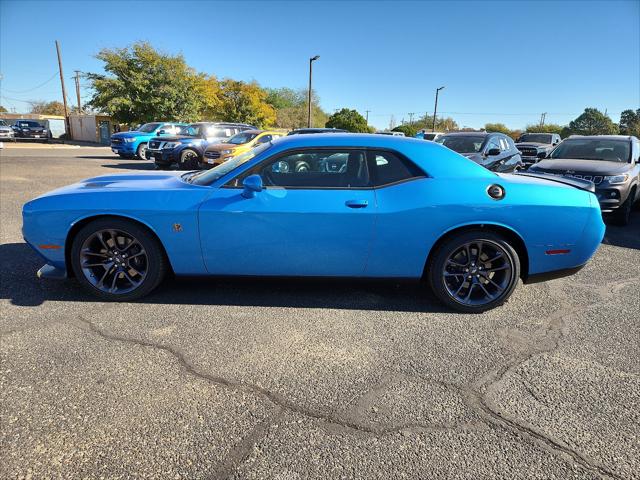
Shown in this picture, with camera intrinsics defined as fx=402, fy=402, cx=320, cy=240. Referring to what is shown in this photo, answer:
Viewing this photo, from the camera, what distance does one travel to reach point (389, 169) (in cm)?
344

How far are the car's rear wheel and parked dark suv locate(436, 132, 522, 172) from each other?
828cm

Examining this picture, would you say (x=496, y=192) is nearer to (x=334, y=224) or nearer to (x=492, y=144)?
(x=334, y=224)

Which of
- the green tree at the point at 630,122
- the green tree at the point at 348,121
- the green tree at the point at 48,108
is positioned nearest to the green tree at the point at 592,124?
the green tree at the point at 630,122

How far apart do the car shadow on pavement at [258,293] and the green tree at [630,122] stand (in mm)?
42850

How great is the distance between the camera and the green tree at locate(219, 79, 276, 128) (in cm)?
3862

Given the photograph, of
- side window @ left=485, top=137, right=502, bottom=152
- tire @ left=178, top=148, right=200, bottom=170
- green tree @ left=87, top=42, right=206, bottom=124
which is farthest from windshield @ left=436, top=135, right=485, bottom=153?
green tree @ left=87, top=42, right=206, bottom=124

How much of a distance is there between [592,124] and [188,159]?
61.0 meters

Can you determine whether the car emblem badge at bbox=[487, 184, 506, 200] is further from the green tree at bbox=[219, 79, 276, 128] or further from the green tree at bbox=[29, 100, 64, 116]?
the green tree at bbox=[29, 100, 64, 116]

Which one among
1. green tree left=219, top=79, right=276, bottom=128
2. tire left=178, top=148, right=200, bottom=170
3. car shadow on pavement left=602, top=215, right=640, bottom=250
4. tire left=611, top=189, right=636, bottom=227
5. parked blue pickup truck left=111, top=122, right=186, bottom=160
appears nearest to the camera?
car shadow on pavement left=602, top=215, right=640, bottom=250

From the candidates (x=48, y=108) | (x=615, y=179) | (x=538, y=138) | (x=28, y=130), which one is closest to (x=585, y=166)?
(x=615, y=179)

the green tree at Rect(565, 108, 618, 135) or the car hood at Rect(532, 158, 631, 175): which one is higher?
the green tree at Rect(565, 108, 618, 135)

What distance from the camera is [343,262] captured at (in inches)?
135

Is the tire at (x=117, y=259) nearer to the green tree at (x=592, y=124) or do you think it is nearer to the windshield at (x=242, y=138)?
the windshield at (x=242, y=138)

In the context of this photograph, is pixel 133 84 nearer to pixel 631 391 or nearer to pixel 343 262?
pixel 343 262
